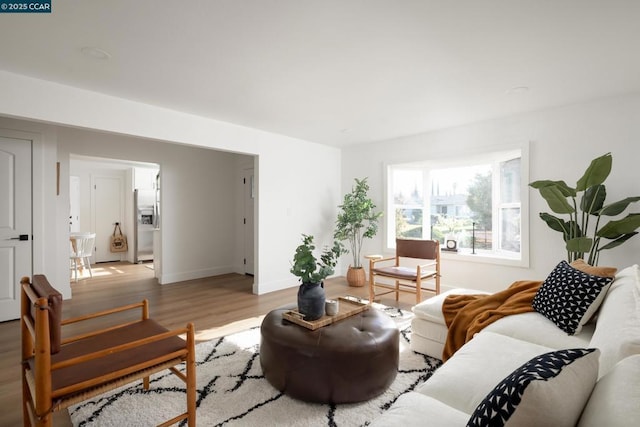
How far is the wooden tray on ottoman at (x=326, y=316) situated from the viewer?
2.17 metres

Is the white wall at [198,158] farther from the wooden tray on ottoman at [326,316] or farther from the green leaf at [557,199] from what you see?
the green leaf at [557,199]

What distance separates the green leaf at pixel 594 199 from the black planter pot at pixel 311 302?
2.85 meters

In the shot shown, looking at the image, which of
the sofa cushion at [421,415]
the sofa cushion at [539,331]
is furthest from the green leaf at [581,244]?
the sofa cushion at [421,415]

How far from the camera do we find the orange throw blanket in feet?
7.56

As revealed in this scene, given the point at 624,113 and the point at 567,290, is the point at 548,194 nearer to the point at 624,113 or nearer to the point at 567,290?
the point at 624,113

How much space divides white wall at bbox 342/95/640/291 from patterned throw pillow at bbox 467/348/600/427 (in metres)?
3.41

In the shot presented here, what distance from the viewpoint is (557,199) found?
10.6 feet

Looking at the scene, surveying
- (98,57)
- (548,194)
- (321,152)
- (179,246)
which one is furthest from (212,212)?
(548,194)

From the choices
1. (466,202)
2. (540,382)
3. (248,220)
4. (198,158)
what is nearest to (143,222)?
(198,158)

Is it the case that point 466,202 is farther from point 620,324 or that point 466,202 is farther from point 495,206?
point 620,324

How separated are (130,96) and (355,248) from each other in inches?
Result: 155

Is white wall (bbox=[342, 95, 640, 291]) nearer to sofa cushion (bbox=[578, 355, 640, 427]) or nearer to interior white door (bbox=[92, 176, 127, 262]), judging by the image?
sofa cushion (bbox=[578, 355, 640, 427])

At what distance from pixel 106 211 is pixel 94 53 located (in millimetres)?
6488

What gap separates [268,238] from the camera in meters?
4.91
